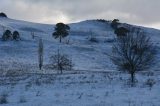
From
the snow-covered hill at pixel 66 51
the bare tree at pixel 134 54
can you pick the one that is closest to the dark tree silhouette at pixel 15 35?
the snow-covered hill at pixel 66 51

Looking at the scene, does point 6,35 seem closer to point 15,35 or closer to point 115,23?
point 15,35

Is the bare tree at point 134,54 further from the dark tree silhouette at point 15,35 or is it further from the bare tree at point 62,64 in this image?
the dark tree silhouette at point 15,35

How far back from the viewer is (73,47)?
392 ft

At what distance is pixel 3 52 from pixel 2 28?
3812 centimetres

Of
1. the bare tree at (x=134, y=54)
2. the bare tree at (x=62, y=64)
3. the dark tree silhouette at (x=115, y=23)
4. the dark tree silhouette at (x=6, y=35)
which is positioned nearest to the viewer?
the bare tree at (x=134, y=54)

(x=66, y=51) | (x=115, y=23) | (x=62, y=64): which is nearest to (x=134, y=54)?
(x=62, y=64)

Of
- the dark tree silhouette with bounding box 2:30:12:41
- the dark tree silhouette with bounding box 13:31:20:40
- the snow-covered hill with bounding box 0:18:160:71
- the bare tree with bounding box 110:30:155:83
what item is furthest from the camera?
the dark tree silhouette with bounding box 13:31:20:40

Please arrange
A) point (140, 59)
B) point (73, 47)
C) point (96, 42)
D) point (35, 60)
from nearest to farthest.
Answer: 1. point (140, 59)
2. point (35, 60)
3. point (73, 47)
4. point (96, 42)

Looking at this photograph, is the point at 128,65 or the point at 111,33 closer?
the point at 128,65

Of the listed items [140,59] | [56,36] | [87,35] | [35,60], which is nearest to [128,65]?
[140,59]

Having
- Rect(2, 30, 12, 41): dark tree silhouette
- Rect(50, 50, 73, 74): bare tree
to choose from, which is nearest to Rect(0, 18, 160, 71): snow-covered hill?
Rect(2, 30, 12, 41): dark tree silhouette

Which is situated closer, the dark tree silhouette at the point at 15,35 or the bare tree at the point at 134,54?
the bare tree at the point at 134,54

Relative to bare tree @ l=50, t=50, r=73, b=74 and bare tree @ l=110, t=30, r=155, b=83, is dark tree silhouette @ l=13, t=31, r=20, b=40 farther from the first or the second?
bare tree @ l=110, t=30, r=155, b=83

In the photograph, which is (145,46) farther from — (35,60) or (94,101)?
(35,60)
